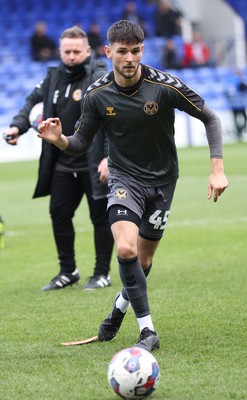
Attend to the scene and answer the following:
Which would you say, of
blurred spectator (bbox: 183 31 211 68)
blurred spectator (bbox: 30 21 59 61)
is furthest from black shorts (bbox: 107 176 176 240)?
blurred spectator (bbox: 183 31 211 68)

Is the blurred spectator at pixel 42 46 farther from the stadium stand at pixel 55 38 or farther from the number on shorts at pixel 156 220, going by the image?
the number on shorts at pixel 156 220

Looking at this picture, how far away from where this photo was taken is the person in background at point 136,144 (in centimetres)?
597

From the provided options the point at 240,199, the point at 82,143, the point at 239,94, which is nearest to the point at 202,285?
the point at 82,143

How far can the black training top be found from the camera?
6.12m

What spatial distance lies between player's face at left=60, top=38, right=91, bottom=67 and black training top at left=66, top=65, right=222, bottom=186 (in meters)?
2.28

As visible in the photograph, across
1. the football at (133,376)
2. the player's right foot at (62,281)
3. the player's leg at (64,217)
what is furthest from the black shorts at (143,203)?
the player's right foot at (62,281)

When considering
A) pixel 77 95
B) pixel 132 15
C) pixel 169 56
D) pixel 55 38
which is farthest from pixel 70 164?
pixel 55 38

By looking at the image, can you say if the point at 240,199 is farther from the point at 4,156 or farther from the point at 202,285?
the point at 4,156

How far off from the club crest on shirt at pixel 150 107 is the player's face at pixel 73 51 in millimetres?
2535

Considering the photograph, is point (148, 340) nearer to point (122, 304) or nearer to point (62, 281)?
point (122, 304)

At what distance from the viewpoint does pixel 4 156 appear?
85.1 ft

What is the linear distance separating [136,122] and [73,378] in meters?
1.75

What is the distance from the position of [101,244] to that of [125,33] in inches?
129

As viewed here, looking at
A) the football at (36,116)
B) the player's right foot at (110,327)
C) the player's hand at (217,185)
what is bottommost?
the player's right foot at (110,327)
